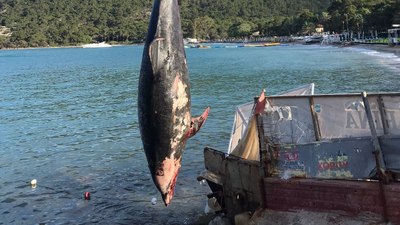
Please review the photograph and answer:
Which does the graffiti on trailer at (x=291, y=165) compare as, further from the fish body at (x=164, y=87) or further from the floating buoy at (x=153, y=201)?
the floating buoy at (x=153, y=201)

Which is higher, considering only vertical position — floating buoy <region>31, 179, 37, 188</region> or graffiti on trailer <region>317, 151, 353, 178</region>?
graffiti on trailer <region>317, 151, 353, 178</region>

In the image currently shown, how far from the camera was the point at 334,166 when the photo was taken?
29.9 feet

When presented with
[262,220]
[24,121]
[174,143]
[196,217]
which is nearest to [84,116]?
[24,121]

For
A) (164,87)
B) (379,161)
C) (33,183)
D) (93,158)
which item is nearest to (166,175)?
(164,87)

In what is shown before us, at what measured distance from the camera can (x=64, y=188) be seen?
16281mm

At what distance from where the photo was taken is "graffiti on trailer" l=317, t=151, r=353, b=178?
8.98 metres

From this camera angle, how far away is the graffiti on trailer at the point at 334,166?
898cm

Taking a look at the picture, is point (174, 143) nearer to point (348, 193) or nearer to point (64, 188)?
point (348, 193)

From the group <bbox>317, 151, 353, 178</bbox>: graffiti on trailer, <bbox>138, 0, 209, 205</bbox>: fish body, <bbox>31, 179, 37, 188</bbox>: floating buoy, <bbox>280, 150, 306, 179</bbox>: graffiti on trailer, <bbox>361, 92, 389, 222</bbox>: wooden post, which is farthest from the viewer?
<bbox>31, 179, 37, 188</bbox>: floating buoy

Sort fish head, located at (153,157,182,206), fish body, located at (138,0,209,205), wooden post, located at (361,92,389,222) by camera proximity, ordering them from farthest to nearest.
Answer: wooden post, located at (361,92,389,222) → fish head, located at (153,157,182,206) → fish body, located at (138,0,209,205)

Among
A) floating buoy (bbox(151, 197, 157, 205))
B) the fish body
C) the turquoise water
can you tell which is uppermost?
the fish body

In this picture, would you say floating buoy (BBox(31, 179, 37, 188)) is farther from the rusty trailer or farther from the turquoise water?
the rusty trailer

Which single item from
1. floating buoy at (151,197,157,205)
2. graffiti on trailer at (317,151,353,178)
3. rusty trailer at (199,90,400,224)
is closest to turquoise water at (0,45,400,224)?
floating buoy at (151,197,157,205)

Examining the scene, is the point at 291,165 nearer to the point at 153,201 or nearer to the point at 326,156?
the point at 326,156
